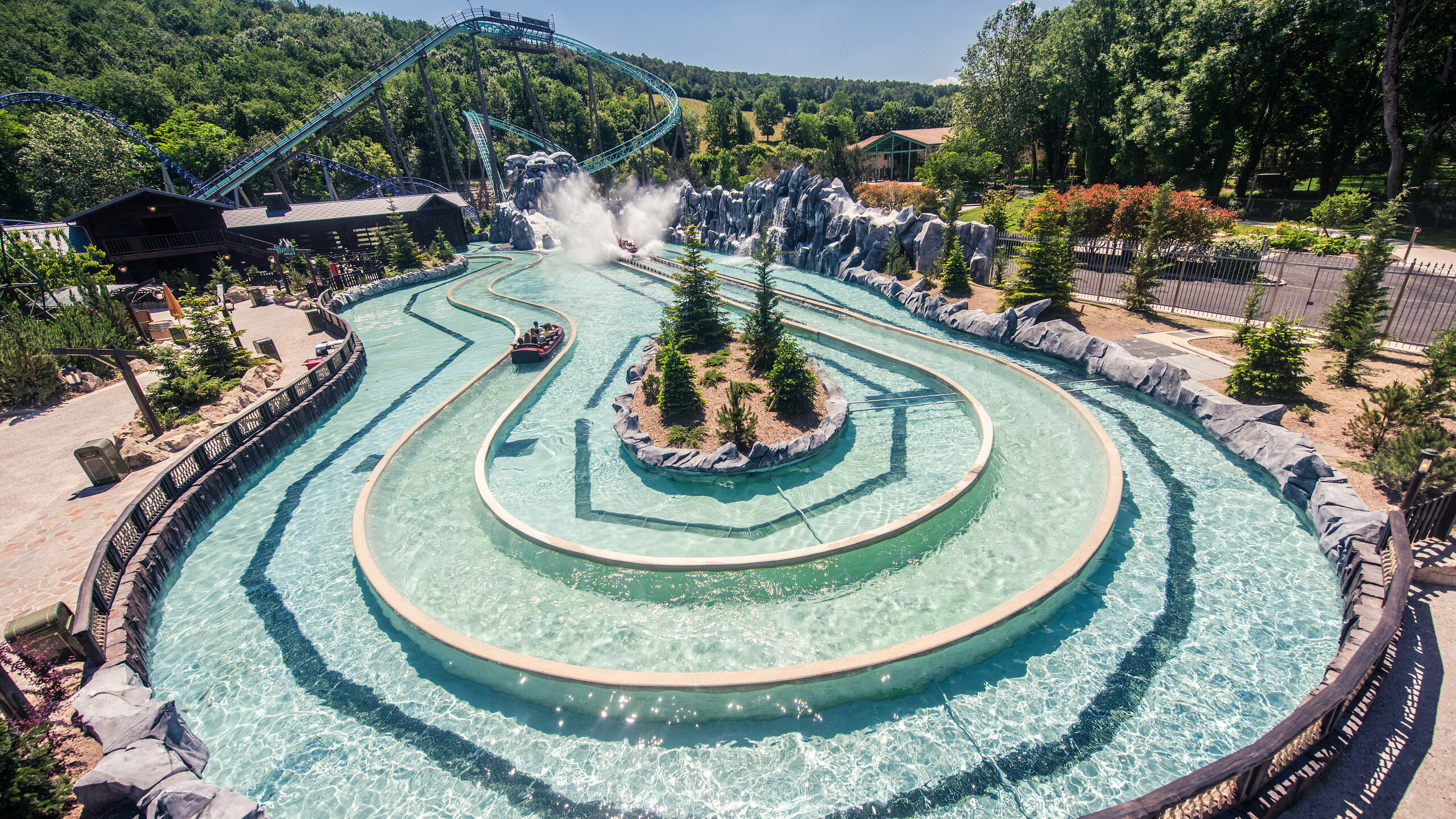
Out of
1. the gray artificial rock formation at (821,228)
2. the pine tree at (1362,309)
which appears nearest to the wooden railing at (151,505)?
the pine tree at (1362,309)

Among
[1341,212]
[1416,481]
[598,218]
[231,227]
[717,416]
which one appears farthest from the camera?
[598,218]

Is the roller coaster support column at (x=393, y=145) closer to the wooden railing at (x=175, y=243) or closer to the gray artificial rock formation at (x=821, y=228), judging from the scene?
the wooden railing at (x=175, y=243)

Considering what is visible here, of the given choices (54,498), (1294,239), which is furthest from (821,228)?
(54,498)

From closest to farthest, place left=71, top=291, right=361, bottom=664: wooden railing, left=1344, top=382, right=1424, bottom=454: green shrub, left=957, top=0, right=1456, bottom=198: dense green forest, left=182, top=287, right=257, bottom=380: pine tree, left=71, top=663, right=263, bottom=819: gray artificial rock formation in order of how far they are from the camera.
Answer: left=71, top=663, right=263, bottom=819: gray artificial rock formation → left=71, top=291, right=361, bottom=664: wooden railing → left=1344, top=382, right=1424, bottom=454: green shrub → left=182, top=287, right=257, bottom=380: pine tree → left=957, top=0, right=1456, bottom=198: dense green forest

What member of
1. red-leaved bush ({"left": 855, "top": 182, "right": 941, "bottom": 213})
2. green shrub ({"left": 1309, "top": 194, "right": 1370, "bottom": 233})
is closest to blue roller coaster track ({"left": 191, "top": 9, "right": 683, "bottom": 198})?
red-leaved bush ({"left": 855, "top": 182, "right": 941, "bottom": 213})

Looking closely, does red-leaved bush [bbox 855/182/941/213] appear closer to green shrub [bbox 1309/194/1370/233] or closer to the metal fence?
the metal fence

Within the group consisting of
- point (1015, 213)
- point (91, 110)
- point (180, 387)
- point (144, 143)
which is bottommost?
point (180, 387)

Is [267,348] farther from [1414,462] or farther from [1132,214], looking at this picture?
[1132,214]
